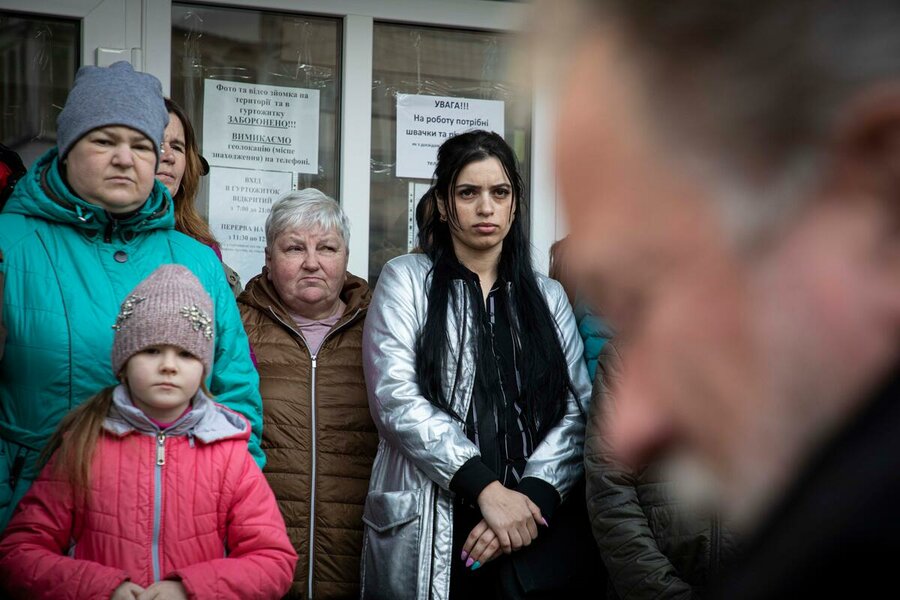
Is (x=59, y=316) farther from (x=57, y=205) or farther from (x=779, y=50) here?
(x=779, y=50)

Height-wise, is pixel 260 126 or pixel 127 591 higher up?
pixel 260 126

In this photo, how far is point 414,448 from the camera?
3.62m

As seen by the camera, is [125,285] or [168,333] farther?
[125,285]

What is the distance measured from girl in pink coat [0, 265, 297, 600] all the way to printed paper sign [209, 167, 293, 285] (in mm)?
2238

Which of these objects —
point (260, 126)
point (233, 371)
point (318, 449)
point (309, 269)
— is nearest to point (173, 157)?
point (309, 269)

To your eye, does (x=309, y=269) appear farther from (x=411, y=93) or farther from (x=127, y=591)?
(x=411, y=93)

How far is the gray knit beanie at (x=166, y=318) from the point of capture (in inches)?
121

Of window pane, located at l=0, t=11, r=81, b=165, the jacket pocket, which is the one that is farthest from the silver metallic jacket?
window pane, located at l=0, t=11, r=81, b=165

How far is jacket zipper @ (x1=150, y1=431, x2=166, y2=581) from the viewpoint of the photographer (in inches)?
117

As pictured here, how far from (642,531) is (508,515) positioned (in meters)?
0.42

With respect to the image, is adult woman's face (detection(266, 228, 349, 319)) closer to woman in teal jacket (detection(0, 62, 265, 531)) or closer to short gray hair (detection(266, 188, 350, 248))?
short gray hair (detection(266, 188, 350, 248))

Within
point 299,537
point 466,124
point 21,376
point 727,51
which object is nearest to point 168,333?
point 21,376

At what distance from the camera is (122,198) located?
3.37 meters

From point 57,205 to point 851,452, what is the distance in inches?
124
